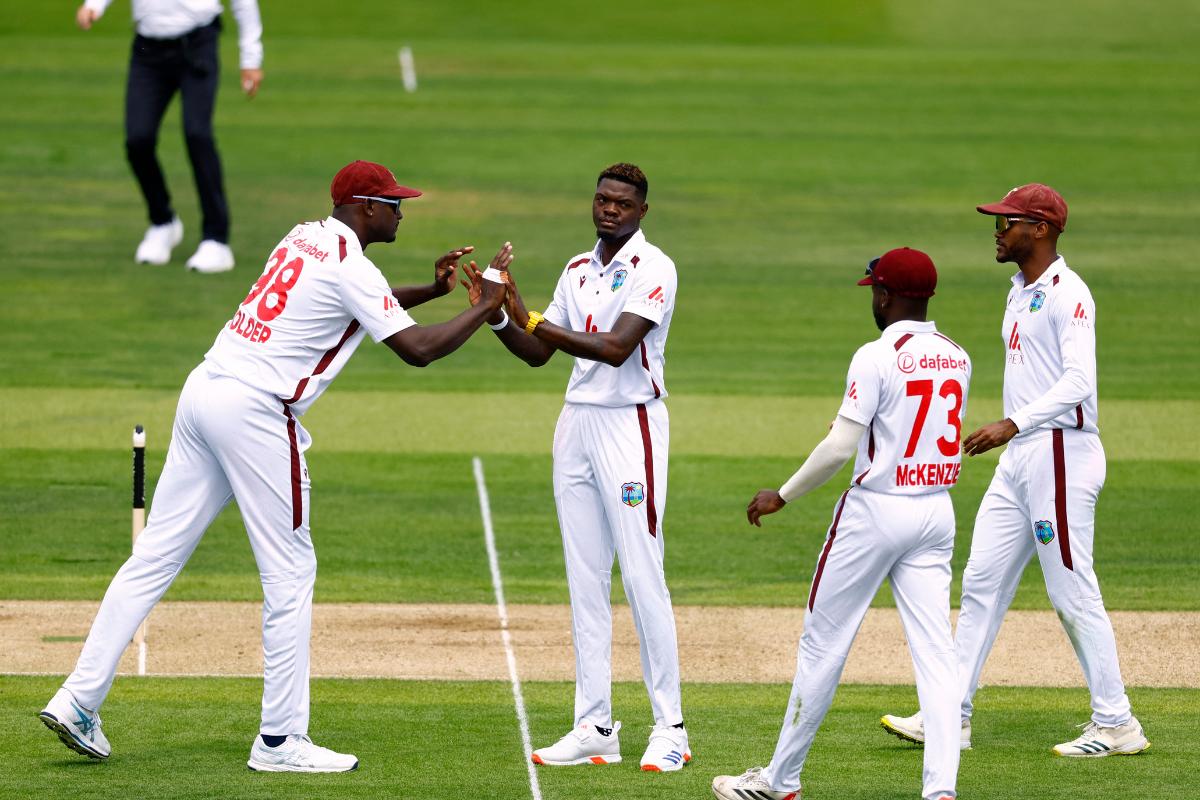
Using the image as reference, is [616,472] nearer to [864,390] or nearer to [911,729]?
[864,390]

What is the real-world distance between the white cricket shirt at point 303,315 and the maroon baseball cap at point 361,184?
0.19m

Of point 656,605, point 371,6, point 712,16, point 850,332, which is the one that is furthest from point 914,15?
point 656,605

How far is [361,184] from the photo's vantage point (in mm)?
8469

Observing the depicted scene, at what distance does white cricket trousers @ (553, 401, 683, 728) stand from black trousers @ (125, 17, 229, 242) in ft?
37.2

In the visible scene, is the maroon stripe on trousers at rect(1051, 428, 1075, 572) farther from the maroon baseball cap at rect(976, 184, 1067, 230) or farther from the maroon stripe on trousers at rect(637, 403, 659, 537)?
the maroon stripe on trousers at rect(637, 403, 659, 537)

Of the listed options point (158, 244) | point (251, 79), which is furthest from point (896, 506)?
point (158, 244)

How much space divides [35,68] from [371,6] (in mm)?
11646

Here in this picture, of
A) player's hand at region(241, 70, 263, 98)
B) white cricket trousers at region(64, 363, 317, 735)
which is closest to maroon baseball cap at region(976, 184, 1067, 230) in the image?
white cricket trousers at region(64, 363, 317, 735)

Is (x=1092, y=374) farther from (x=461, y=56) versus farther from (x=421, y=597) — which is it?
(x=461, y=56)

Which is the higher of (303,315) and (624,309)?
(624,309)

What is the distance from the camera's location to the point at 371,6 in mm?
43906

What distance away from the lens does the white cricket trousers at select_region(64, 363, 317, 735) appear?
823 cm

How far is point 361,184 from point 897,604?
9.71 feet

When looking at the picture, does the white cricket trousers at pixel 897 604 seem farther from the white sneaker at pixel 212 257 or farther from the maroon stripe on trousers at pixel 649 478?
the white sneaker at pixel 212 257
